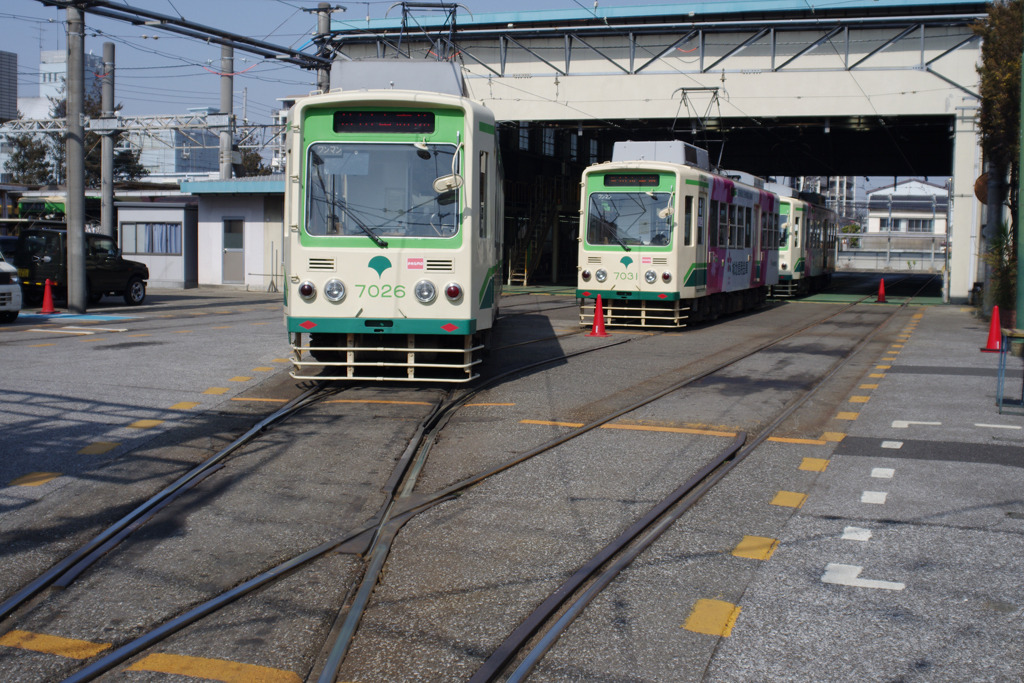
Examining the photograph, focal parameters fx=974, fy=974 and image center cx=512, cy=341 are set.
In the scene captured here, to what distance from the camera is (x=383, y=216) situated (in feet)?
33.7

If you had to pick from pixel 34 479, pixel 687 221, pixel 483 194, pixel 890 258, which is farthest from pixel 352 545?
pixel 890 258

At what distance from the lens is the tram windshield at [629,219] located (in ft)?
58.1

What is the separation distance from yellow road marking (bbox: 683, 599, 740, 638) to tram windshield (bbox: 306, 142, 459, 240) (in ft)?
20.9

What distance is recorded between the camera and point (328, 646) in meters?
4.05

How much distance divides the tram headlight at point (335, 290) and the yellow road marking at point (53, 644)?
20.5 feet

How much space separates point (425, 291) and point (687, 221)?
9.10 meters

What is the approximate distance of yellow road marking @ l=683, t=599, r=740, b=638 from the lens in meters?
4.21

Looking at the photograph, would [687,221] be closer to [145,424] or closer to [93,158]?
[145,424]

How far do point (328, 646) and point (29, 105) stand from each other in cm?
10442

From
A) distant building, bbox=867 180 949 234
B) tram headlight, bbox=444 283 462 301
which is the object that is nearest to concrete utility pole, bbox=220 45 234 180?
tram headlight, bbox=444 283 462 301

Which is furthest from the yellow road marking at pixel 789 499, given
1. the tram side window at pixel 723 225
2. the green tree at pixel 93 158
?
the green tree at pixel 93 158

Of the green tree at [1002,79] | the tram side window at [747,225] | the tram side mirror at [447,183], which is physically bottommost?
the tram side mirror at [447,183]

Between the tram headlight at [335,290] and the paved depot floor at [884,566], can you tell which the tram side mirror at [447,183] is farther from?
the paved depot floor at [884,566]

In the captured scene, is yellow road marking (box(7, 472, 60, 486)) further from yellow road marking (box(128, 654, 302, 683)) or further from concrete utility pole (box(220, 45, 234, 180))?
concrete utility pole (box(220, 45, 234, 180))
